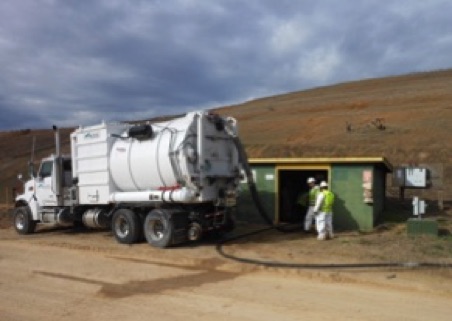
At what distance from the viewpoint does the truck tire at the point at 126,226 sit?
1623 centimetres

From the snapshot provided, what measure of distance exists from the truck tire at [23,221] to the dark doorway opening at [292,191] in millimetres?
8893

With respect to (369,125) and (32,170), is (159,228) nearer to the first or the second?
(32,170)

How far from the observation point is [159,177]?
51.1ft

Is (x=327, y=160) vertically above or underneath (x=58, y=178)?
above

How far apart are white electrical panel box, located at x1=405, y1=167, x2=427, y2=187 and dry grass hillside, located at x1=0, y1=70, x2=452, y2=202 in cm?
531

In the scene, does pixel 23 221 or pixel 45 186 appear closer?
pixel 45 186

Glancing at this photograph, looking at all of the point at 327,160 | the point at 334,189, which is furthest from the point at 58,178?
the point at 334,189

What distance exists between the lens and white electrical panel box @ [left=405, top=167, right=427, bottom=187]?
859 inches

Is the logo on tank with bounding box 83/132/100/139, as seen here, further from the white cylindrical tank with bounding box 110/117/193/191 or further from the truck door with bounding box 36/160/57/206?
the truck door with bounding box 36/160/57/206

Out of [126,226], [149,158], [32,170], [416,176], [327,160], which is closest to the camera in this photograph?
[149,158]

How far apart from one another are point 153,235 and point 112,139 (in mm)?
3293

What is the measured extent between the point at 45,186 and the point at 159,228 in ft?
19.3

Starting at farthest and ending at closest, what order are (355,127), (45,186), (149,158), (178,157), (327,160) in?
(355,127) < (45,186) < (327,160) < (149,158) < (178,157)

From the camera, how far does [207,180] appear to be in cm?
1545
